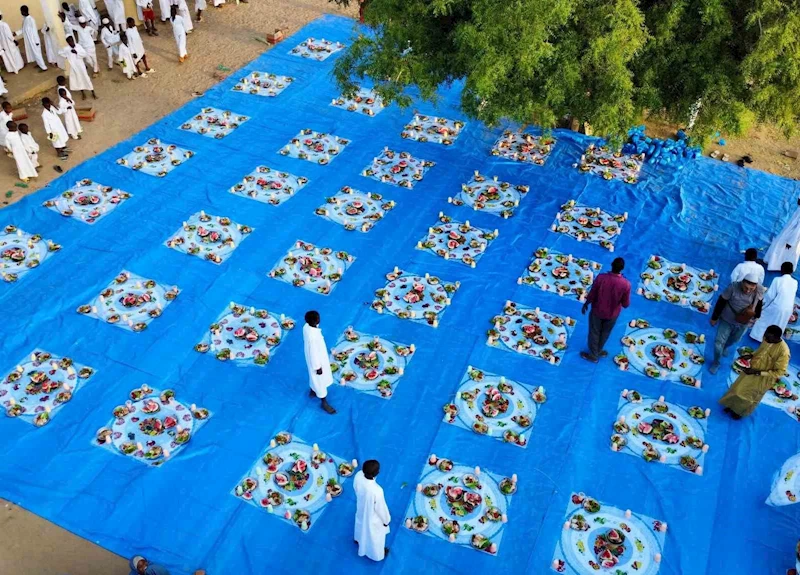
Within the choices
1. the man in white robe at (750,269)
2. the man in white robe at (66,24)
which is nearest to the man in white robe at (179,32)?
the man in white robe at (66,24)

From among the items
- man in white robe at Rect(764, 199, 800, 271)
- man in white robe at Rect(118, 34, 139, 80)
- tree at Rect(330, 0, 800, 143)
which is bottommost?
man in white robe at Rect(118, 34, 139, 80)

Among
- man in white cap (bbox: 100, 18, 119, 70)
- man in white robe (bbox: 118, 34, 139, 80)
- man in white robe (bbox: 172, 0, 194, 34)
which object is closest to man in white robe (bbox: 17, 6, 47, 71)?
man in white cap (bbox: 100, 18, 119, 70)

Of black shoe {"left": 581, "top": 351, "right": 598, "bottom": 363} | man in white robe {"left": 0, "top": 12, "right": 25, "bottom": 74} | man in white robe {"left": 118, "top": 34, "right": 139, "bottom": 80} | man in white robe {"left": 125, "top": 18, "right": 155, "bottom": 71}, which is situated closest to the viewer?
black shoe {"left": 581, "top": 351, "right": 598, "bottom": 363}

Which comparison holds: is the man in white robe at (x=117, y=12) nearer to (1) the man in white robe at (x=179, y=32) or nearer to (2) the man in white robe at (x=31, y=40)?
(1) the man in white robe at (x=179, y=32)

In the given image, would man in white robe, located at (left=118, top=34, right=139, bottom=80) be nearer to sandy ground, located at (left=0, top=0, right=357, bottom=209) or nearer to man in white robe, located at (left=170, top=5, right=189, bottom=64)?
sandy ground, located at (left=0, top=0, right=357, bottom=209)

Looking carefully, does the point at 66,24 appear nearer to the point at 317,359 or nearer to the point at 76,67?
the point at 76,67

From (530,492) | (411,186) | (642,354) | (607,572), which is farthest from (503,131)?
(607,572)

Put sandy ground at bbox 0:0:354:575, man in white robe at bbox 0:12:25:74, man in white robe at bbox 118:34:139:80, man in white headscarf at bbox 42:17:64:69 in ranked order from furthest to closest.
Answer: man in white headscarf at bbox 42:17:64:69 → man in white robe at bbox 118:34:139:80 → man in white robe at bbox 0:12:25:74 → sandy ground at bbox 0:0:354:575
